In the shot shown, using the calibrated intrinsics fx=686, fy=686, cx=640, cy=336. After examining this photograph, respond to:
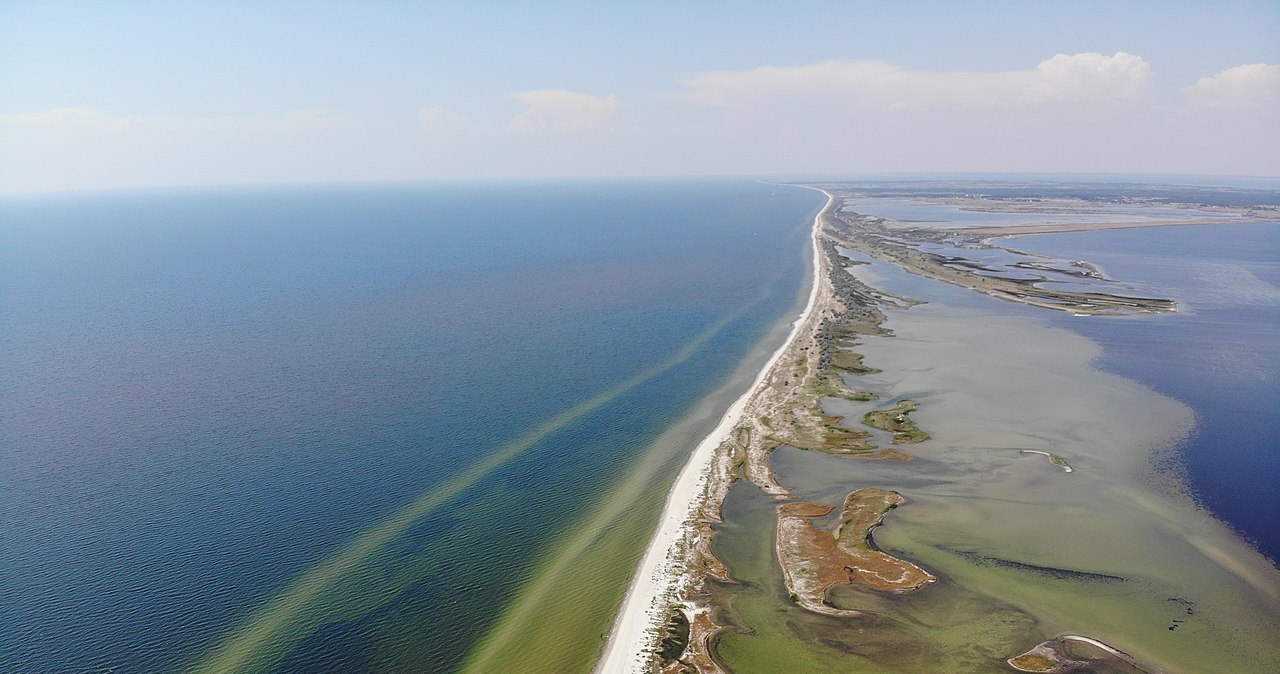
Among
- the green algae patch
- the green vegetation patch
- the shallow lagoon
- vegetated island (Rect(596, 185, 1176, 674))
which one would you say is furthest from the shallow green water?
the green vegetation patch

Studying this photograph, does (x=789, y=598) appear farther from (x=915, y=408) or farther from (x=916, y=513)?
(x=915, y=408)

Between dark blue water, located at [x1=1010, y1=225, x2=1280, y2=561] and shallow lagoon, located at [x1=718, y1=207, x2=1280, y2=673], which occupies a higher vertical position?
dark blue water, located at [x1=1010, y1=225, x2=1280, y2=561]

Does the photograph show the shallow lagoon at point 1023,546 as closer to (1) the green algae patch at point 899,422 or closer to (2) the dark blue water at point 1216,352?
(1) the green algae patch at point 899,422

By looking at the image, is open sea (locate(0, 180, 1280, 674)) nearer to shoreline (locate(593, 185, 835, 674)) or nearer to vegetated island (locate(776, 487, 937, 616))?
shoreline (locate(593, 185, 835, 674))

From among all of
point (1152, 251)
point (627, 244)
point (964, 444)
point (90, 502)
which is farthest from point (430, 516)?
point (1152, 251)

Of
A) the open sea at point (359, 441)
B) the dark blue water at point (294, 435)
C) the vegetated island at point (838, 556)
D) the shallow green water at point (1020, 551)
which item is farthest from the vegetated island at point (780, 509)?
the dark blue water at point (294, 435)
